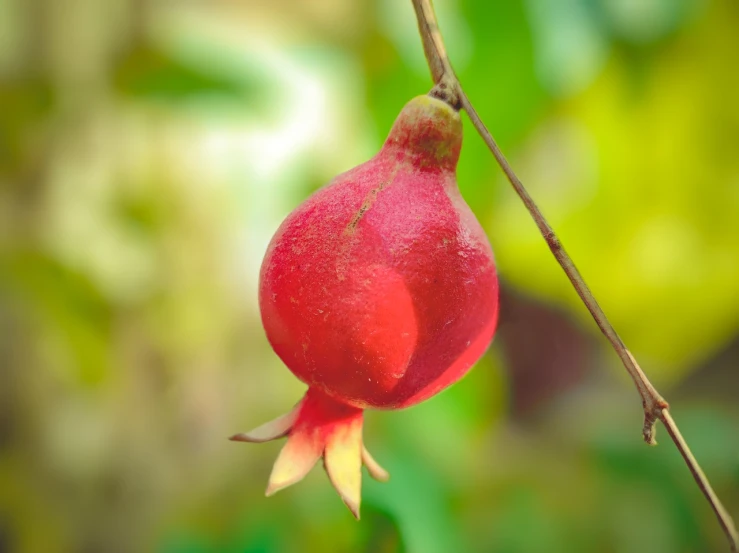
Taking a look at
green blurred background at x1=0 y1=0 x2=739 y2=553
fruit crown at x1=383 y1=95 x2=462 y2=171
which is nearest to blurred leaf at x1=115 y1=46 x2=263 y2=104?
green blurred background at x1=0 y1=0 x2=739 y2=553

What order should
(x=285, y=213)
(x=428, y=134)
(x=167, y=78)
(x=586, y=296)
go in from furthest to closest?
(x=285, y=213) → (x=167, y=78) → (x=428, y=134) → (x=586, y=296)

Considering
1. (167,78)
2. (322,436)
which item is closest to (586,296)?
(322,436)

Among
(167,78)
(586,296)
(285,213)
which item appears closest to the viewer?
(586,296)

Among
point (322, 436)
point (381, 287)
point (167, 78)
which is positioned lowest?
point (322, 436)

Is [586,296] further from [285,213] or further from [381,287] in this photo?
[285,213]

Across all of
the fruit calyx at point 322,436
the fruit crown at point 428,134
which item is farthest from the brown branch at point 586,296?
the fruit calyx at point 322,436

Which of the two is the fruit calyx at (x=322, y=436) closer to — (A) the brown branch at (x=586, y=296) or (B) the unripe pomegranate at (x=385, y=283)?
(B) the unripe pomegranate at (x=385, y=283)
